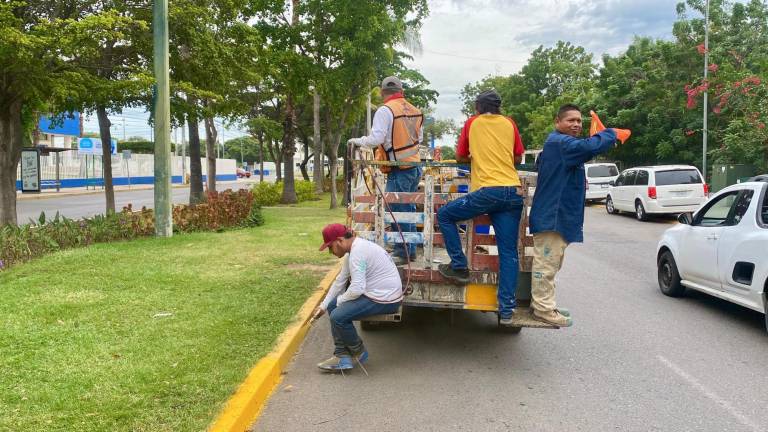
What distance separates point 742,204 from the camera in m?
6.83

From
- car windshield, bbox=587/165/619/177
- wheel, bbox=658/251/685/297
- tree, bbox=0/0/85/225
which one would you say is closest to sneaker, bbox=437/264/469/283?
wheel, bbox=658/251/685/297

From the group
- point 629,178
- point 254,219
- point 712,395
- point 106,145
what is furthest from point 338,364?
point 629,178

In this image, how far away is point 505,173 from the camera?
5156mm

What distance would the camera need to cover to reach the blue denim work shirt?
504cm

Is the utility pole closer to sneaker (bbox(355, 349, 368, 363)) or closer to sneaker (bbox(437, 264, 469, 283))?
sneaker (bbox(355, 349, 368, 363))

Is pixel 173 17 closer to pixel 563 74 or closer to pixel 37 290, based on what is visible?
pixel 37 290

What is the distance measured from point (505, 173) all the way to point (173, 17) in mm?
9765

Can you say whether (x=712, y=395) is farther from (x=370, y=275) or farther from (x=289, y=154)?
(x=289, y=154)

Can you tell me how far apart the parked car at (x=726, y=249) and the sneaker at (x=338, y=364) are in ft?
13.7

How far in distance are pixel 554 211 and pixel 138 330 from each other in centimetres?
392

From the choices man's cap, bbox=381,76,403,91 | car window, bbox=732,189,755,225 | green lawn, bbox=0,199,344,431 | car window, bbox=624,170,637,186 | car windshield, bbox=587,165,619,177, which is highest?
man's cap, bbox=381,76,403,91

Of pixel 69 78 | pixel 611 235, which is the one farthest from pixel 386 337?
pixel 611 235

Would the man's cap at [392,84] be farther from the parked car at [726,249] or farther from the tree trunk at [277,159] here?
the tree trunk at [277,159]

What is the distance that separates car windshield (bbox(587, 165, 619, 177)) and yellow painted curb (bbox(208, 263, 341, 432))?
21.3 metres
